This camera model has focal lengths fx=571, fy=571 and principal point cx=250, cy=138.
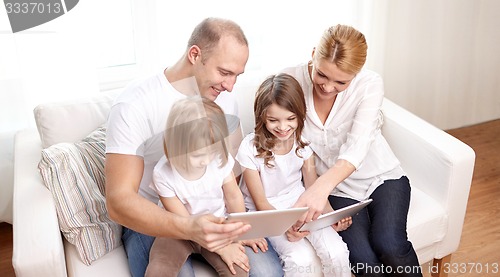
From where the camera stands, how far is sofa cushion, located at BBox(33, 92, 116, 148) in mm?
1667

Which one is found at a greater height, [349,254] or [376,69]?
[376,69]

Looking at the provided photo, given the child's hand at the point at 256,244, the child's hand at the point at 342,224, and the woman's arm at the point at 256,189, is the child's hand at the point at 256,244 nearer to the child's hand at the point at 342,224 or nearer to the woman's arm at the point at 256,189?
the woman's arm at the point at 256,189

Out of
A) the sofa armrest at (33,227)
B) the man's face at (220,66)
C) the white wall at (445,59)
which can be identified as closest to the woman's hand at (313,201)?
the man's face at (220,66)

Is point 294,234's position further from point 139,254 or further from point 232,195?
point 139,254

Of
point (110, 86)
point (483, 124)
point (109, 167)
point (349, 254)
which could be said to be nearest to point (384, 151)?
point (349, 254)

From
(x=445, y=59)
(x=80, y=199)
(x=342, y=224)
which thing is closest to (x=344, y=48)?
(x=342, y=224)

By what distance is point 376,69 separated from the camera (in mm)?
2615

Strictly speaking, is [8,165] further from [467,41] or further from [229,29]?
[467,41]

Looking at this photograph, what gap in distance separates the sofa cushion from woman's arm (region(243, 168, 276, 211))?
1.64ft

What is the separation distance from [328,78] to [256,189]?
367mm

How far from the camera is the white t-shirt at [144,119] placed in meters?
1.24

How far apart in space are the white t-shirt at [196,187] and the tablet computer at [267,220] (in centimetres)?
9

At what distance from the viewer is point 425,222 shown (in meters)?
1.72

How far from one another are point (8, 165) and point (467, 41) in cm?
220
